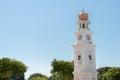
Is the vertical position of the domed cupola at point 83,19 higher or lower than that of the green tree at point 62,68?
higher

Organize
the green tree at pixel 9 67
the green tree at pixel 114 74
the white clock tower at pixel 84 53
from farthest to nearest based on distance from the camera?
the green tree at pixel 114 74 < the green tree at pixel 9 67 < the white clock tower at pixel 84 53

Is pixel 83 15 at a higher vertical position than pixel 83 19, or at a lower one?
higher

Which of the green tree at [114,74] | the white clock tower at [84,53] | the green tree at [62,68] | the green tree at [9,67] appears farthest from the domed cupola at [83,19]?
the green tree at [114,74]

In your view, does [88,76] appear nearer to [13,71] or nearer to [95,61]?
[95,61]

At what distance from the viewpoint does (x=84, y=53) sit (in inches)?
2712

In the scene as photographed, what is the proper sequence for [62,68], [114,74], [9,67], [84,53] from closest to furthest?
[84,53] → [62,68] → [9,67] → [114,74]

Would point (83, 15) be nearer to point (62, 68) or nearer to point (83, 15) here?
point (83, 15)

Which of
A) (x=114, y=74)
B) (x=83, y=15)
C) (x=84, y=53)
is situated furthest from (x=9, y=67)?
(x=114, y=74)

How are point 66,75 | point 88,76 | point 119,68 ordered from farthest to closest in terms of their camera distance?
1. point 119,68
2. point 66,75
3. point 88,76

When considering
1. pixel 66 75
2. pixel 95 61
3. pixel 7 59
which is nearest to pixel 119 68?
pixel 66 75

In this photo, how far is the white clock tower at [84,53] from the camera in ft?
222

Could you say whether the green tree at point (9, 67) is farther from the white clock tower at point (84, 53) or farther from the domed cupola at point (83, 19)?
the domed cupola at point (83, 19)

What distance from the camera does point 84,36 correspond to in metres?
70.1

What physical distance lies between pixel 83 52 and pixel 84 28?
522cm
